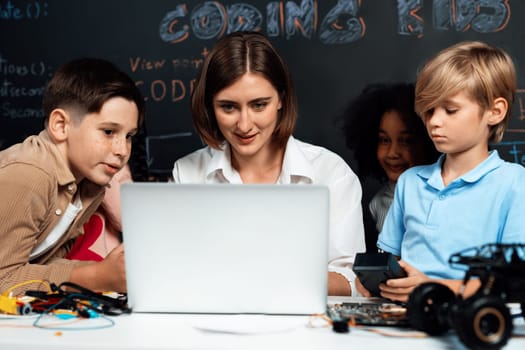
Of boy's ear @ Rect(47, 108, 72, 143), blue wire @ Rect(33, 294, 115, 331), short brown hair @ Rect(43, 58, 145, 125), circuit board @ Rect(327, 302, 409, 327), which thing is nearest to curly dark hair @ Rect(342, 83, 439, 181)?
short brown hair @ Rect(43, 58, 145, 125)

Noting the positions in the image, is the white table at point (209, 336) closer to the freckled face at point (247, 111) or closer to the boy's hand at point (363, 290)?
the boy's hand at point (363, 290)

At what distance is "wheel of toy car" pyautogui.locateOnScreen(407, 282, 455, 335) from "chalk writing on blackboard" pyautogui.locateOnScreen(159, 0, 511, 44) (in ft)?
5.93

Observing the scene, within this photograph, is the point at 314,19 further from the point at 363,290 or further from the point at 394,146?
the point at 363,290

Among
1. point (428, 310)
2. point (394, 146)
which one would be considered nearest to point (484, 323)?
point (428, 310)

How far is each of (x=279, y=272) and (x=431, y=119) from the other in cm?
82

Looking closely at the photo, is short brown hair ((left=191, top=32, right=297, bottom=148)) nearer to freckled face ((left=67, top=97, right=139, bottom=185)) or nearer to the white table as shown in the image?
freckled face ((left=67, top=97, right=139, bottom=185))

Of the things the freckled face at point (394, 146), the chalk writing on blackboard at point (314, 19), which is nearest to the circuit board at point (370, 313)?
the freckled face at point (394, 146)

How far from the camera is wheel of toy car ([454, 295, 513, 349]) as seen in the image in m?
1.06

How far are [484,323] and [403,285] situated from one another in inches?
15.5

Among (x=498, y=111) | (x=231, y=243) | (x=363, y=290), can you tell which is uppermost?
(x=498, y=111)

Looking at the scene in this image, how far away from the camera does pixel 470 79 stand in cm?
184

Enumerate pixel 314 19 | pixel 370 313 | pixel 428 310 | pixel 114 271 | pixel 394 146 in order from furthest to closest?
pixel 314 19, pixel 394 146, pixel 114 271, pixel 370 313, pixel 428 310

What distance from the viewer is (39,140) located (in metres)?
2.02

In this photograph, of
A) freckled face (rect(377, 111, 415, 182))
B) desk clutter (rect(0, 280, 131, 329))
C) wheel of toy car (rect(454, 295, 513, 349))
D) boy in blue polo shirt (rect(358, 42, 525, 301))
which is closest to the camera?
wheel of toy car (rect(454, 295, 513, 349))
